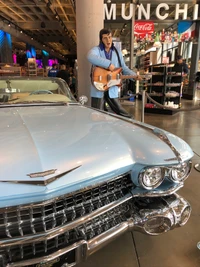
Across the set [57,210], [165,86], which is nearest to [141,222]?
[57,210]

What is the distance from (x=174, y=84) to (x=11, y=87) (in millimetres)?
6137

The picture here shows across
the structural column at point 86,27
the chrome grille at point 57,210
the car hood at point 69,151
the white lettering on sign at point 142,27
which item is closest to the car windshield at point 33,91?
the car hood at point 69,151

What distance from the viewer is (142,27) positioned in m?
9.45

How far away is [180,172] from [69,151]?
75 cm

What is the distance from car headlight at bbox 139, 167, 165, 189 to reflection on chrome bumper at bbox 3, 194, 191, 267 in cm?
14

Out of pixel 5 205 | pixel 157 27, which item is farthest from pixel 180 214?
pixel 157 27

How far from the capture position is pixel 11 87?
9.02 ft

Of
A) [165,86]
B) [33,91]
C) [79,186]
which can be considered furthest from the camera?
[165,86]

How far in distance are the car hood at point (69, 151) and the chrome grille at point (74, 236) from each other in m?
0.29

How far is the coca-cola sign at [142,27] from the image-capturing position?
9398 mm

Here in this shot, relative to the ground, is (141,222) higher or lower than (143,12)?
lower

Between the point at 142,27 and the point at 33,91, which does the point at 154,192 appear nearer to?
the point at 33,91

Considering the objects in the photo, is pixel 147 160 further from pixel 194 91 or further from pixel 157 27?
pixel 157 27

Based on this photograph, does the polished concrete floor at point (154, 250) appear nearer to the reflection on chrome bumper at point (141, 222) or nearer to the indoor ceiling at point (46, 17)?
the reflection on chrome bumper at point (141, 222)
